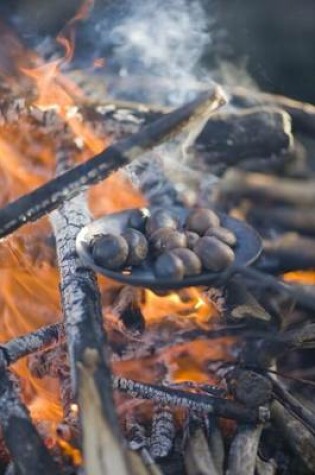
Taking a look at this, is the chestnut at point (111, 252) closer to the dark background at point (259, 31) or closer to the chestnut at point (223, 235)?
the chestnut at point (223, 235)

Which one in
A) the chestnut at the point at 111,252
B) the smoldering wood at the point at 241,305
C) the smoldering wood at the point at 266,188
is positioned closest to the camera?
the chestnut at the point at 111,252

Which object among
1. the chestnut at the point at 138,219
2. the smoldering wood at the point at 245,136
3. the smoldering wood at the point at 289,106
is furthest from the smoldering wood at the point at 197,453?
the smoldering wood at the point at 289,106

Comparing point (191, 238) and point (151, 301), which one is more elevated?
point (191, 238)

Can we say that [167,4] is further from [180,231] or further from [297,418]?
[297,418]

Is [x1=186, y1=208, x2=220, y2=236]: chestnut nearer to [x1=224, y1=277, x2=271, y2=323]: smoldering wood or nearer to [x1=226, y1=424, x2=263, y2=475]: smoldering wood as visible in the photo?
[x1=224, y1=277, x2=271, y2=323]: smoldering wood

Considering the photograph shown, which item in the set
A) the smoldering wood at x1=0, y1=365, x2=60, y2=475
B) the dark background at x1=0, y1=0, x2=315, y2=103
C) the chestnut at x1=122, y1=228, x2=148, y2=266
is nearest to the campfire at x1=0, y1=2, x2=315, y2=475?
the smoldering wood at x1=0, y1=365, x2=60, y2=475

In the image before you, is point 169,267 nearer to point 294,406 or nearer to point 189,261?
point 189,261

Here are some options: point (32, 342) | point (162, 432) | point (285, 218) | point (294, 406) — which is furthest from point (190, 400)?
point (285, 218)
